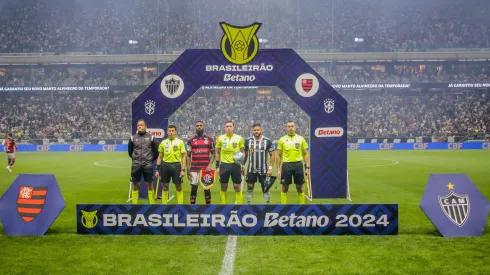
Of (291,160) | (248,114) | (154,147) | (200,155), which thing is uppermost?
(248,114)

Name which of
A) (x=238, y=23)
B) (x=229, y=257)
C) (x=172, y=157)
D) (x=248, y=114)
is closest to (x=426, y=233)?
(x=229, y=257)

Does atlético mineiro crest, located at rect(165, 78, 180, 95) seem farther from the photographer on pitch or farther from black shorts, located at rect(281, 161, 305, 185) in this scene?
black shorts, located at rect(281, 161, 305, 185)

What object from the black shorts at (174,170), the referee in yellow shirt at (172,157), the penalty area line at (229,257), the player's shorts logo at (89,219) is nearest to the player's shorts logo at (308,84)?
the referee in yellow shirt at (172,157)

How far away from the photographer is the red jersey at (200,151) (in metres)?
12.5

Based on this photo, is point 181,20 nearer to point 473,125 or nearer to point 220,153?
point 473,125

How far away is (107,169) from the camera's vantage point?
26.0 metres

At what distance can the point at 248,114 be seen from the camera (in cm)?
5162

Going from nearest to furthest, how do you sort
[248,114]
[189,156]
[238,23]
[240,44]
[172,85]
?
[189,156], [240,44], [172,85], [248,114], [238,23]

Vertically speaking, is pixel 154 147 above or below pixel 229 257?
above

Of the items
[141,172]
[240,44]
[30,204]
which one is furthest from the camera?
[240,44]

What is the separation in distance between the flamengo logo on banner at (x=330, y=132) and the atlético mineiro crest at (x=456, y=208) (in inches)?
237

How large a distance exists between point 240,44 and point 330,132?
13.4 ft

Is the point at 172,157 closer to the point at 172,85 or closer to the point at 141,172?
the point at 141,172

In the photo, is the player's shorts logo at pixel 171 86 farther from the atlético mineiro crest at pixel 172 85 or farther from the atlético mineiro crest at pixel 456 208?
the atlético mineiro crest at pixel 456 208
